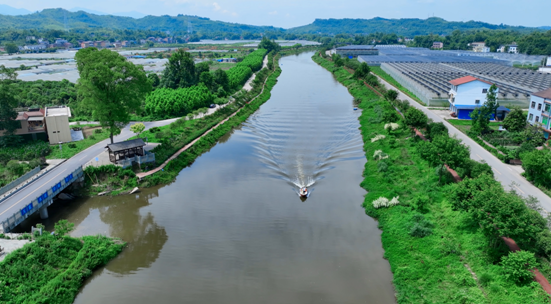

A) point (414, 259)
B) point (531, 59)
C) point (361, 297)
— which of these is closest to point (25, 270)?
point (361, 297)

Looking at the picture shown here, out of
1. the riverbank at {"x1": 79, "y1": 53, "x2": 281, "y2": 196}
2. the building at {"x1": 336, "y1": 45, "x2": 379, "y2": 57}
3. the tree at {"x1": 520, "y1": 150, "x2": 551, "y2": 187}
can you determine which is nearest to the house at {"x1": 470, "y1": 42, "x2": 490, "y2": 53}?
the building at {"x1": 336, "y1": 45, "x2": 379, "y2": 57}

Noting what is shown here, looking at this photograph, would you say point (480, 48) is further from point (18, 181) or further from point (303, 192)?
point (18, 181)

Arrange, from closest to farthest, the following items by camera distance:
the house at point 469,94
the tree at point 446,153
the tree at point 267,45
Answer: the tree at point 446,153
the house at point 469,94
the tree at point 267,45

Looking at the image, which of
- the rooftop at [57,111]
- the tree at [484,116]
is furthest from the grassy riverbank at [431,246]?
the rooftop at [57,111]

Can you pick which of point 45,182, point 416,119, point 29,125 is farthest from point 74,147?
point 416,119

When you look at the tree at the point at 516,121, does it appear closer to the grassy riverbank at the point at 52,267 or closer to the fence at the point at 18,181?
the grassy riverbank at the point at 52,267

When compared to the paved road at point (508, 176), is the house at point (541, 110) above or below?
above
